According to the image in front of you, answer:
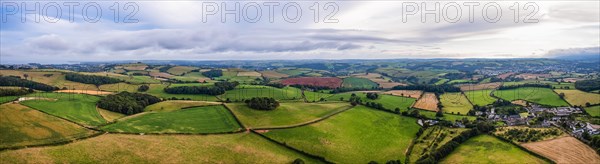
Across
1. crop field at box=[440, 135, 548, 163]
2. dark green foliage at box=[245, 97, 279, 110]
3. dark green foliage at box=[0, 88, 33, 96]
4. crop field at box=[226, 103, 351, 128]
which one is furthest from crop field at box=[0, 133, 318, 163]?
dark green foliage at box=[0, 88, 33, 96]

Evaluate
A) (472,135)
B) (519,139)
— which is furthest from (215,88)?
(519,139)

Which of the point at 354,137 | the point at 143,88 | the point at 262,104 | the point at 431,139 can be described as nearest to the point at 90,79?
the point at 143,88

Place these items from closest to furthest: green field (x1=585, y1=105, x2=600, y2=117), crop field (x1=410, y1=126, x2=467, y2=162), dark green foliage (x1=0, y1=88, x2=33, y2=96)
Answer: crop field (x1=410, y1=126, x2=467, y2=162), dark green foliage (x1=0, y1=88, x2=33, y2=96), green field (x1=585, y1=105, x2=600, y2=117)

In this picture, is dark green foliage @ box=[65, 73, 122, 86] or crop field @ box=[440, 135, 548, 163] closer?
crop field @ box=[440, 135, 548, 163]

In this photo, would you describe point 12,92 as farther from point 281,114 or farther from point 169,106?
point 281,114

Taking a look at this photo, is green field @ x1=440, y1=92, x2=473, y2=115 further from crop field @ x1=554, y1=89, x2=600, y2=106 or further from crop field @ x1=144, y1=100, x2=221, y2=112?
crop field @ x1=144, y1=100, x2=221, y2=112

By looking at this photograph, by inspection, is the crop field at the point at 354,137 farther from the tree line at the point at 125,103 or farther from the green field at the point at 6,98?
the green field at the point at 6,98

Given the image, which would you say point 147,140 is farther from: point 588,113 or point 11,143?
point 588,113
